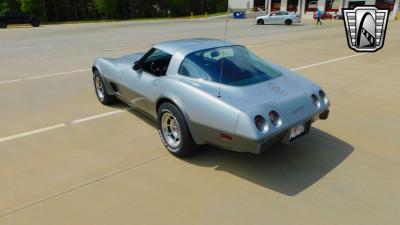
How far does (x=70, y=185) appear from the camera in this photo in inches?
137

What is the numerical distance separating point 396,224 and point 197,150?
218 centimetres

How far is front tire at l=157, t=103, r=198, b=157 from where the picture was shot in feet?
12.5

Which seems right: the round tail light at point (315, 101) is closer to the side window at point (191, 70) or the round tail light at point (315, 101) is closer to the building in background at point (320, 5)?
the side window at point (191, 70)

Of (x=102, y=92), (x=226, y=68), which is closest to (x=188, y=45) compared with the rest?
(x=226, y=68)

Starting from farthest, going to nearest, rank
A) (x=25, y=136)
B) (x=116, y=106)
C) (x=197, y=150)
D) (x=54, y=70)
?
(x=54, y=70) → (x=116, y=106) → (x=25, y=136) → (x=197, y=150)

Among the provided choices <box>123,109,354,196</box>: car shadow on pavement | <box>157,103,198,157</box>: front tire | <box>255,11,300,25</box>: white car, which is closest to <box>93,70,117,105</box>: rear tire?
<box>157,103,198,157</box>: front tire

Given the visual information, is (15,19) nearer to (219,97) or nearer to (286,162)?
(219,97)

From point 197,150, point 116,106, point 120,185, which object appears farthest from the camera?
point 116,106

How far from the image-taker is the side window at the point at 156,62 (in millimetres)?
4468

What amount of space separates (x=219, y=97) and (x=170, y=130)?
3.15ft

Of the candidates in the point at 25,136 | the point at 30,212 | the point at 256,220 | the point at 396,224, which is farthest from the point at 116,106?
the point at 396,224

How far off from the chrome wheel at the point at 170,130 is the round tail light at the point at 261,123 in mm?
1126

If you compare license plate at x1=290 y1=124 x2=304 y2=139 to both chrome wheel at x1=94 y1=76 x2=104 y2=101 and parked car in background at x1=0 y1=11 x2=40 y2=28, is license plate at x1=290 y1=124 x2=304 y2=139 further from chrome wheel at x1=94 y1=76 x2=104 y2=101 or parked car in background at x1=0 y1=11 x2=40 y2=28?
parked car in background at x1=0 y1=11 x2=40 y2=28

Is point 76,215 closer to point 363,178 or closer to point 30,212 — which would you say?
point 30,212
